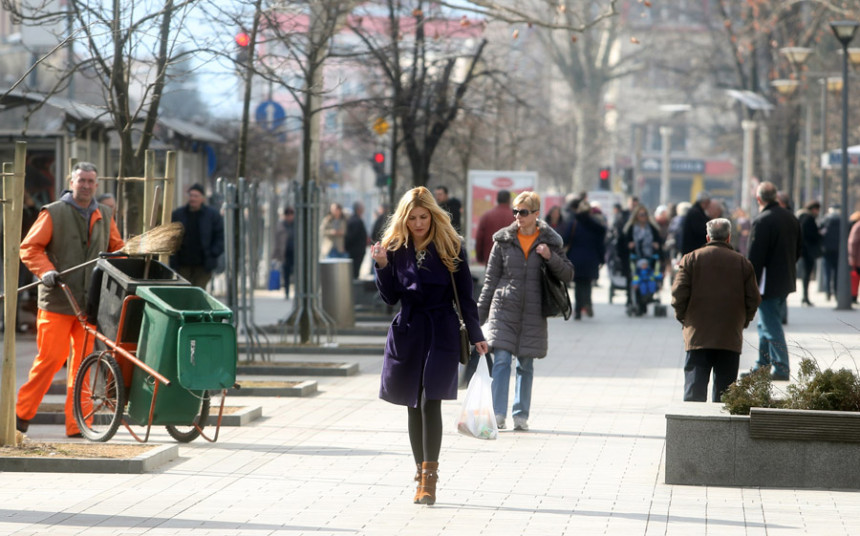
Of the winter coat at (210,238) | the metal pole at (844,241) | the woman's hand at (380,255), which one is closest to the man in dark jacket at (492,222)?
the winter coat at (210,238)

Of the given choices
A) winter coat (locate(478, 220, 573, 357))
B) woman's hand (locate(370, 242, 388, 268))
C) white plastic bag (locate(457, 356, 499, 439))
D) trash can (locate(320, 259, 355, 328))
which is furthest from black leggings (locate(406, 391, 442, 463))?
trash can (locate(320, 259, 355, 328))

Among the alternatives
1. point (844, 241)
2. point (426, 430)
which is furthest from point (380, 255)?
point (844, 241)

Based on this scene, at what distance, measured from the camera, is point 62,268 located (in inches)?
403

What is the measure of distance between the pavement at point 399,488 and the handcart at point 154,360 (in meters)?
0.35

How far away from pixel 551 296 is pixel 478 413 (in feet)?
8.73

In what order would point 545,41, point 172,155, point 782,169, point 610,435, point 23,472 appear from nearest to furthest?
point 23,472 → point 610,435 → point 172,155 → point 782,169 → point 545,41

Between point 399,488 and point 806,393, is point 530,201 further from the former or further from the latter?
point 399,488

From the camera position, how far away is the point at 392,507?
7.64 meters

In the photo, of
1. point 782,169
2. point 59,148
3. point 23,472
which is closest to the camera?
point 23,472

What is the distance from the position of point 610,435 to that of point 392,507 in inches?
123

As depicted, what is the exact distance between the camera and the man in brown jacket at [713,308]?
33.4 ft

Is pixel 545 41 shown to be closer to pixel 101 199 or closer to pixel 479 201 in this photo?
pixel 479 201

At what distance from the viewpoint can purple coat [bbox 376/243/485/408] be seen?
7.86 meters

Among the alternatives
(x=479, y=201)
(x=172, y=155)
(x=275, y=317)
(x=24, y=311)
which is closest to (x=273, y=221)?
(x=479, y=201)
